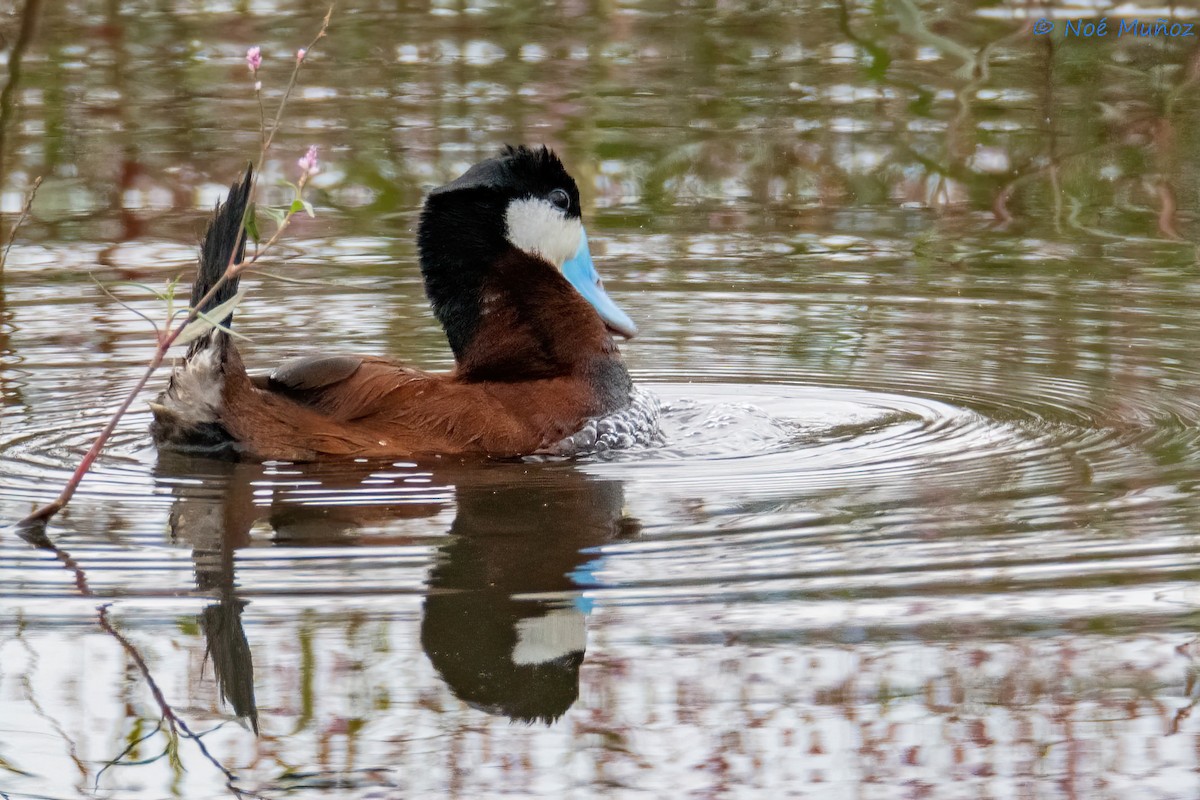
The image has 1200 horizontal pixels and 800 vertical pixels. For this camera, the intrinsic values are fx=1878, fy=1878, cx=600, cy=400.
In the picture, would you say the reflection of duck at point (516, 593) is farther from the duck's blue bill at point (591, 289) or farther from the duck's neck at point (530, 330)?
the duck's blue bill at point (591, 289)

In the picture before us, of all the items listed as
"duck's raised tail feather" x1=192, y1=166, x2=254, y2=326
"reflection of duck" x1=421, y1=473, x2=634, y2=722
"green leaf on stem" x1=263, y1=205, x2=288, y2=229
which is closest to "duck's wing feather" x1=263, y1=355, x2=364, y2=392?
"duck's raised tail feather" x1=192, y1=166, x2=254, y2=326

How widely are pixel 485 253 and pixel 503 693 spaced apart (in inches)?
103

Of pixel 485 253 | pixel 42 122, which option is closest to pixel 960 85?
pixel 42 122

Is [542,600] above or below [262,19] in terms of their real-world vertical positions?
below

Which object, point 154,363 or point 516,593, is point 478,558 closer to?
point 516,593

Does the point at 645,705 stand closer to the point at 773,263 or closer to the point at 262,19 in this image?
the point at 773,263

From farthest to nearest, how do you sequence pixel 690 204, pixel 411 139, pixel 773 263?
pixel 411 139 < pixel 690 204 < pixel 773 263

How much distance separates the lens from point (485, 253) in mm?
6199

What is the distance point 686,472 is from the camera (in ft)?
18.7

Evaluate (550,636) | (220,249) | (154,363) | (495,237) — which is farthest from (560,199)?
(550,636)

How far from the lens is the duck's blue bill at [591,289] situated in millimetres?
6598

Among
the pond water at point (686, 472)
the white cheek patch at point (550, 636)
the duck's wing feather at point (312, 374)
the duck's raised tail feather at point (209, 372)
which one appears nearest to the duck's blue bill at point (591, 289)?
the pond water at point (686, 472)

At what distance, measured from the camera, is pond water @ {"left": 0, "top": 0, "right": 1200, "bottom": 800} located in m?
3.54

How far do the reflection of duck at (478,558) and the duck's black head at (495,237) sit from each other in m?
0.71
